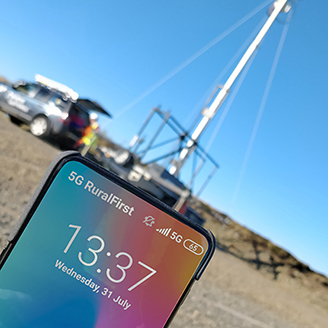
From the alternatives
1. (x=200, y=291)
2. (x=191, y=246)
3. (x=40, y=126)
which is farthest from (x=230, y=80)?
(x=191, y=246)

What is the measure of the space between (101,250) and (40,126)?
8.99 m

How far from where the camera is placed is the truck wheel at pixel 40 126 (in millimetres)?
9105

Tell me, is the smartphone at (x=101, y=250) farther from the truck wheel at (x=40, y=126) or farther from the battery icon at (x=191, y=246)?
the truck wheel at (x=40, y=126)

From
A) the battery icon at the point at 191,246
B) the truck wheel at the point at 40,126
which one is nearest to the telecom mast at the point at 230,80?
the truck wheel at the point at 40,126

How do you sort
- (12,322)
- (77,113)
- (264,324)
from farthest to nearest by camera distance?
(77,113) < (264,324) < (12,322)

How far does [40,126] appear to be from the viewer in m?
9.21

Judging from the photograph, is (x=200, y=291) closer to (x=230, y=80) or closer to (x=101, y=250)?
(x=101, y=250)

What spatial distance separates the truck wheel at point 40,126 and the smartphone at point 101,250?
8.65 m

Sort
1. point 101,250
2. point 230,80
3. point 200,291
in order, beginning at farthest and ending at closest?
point 230,80
point 200,291
point 101,250

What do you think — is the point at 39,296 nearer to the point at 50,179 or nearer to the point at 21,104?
the point at 50,179

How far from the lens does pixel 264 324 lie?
14.6ft

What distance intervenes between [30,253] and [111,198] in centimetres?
37

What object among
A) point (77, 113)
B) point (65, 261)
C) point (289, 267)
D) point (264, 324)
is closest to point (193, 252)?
point (65, 261)

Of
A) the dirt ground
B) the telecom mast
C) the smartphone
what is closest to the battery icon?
the smartphone
